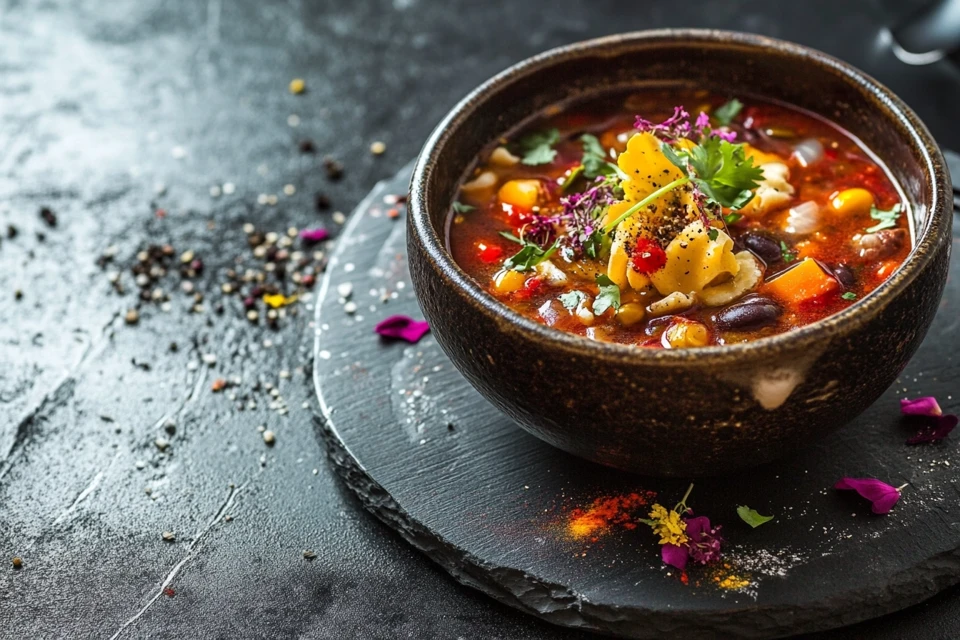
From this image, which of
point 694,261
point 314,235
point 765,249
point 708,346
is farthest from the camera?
point 314,235

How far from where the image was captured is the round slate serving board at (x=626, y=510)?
93.7 inches

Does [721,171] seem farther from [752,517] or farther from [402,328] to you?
[402,328]

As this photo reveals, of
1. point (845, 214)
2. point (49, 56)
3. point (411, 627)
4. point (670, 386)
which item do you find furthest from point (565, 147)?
point (49, 56)

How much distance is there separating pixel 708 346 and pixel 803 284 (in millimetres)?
336

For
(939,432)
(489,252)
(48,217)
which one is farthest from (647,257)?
(48,217)

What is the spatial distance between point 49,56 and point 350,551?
105 inches

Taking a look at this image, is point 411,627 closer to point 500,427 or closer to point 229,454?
point 500,427

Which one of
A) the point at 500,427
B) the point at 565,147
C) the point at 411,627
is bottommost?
the point at 411,627

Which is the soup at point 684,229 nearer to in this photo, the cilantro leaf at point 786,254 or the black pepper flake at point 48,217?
the cilantro leaf at point 786,254

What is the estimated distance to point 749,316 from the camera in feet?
7.91

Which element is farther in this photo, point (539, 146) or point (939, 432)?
point (539, 146)

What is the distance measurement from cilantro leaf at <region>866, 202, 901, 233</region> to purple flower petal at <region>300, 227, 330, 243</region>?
163cm

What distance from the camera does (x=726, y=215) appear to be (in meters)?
2.70

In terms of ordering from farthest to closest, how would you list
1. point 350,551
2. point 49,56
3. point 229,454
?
point 49,56, point 229,454, point 350,551
